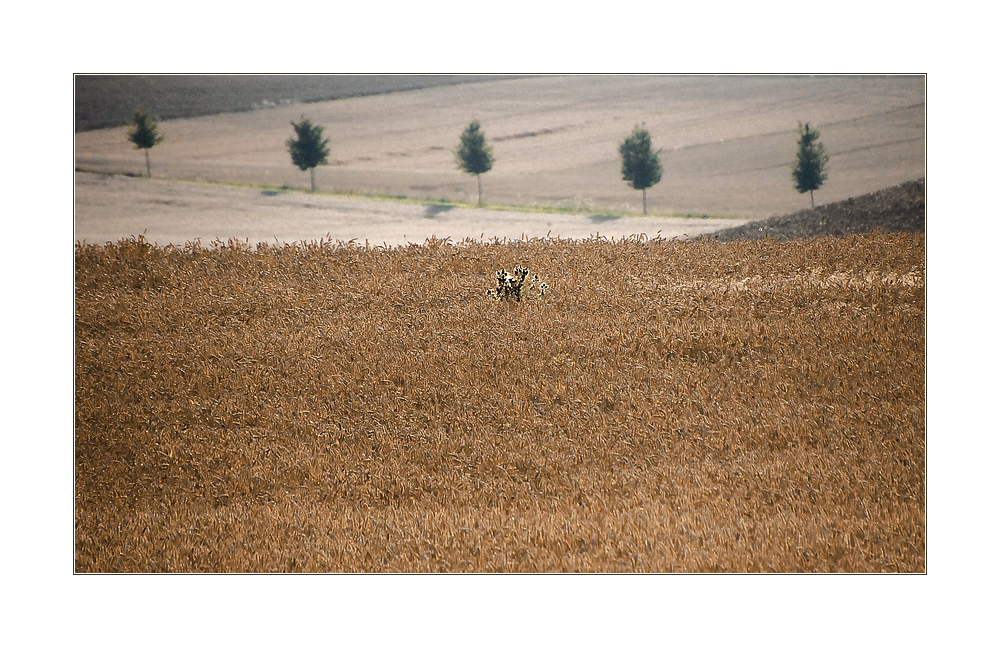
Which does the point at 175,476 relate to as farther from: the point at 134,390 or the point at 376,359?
the point at 376,359

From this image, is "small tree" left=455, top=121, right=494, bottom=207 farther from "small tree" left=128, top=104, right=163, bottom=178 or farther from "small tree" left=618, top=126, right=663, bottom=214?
"small tree" left=128, top=104, right=163, bottom=178

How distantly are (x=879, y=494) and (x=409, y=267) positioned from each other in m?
3.84

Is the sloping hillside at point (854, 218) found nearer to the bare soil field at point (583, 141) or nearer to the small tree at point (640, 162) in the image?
the bare soil field at point (583, 141)

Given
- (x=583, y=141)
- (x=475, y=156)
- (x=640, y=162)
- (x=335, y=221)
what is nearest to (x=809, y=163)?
(x=640, y=162)

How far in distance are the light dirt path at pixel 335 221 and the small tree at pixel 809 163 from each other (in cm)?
55

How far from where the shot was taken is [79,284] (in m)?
5.48

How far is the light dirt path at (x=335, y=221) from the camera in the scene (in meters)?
5.79

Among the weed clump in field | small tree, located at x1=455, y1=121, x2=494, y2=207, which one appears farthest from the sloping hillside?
small tree, located at x1=455, y1=121, x2=494, y2=207

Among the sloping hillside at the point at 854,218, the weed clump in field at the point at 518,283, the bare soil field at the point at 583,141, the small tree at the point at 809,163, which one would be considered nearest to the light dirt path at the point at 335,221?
the bare soil field at the point at 583,141

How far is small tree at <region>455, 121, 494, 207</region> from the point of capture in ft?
18.9

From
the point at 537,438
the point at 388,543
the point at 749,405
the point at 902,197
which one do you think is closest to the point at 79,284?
the point at 388,543

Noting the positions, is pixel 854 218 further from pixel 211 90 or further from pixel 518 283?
pixel 211 90

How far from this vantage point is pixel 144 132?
5496mm

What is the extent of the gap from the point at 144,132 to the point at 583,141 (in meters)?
3.27
